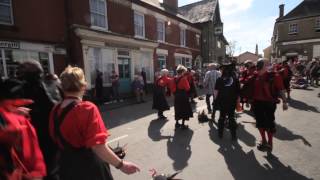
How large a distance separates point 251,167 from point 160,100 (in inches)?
194

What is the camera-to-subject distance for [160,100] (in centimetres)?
908

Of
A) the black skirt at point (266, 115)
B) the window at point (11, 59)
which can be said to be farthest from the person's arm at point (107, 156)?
the window at point (11, 59)

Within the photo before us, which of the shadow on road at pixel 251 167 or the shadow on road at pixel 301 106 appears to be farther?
the shadow on road at pixel 301 106

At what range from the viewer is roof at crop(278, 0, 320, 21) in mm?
32844

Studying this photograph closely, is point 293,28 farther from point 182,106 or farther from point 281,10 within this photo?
point 182,106

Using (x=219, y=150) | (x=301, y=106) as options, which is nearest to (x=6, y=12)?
(x=219, y=150)

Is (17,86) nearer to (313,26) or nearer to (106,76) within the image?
(106,76)

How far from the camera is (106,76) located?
15.4 meters

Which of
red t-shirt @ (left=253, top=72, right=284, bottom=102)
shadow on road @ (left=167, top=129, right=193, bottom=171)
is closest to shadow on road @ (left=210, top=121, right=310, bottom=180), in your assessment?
shadow on road @ (left=167, top=129, right=193, bottom=171)

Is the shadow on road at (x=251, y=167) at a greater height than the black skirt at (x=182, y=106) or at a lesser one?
lesser

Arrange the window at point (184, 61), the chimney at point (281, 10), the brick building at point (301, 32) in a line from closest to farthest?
1. the window at point (184, 61)
2. the brick building at point (301, 32)
3. the chimney at point (281, 10)

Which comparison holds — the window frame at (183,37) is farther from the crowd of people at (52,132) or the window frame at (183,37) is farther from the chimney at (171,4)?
the crowd of people at (52,132)

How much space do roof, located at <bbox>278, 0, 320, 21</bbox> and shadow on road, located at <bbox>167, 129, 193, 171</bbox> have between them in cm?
3368

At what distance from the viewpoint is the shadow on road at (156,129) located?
6.62 meters
